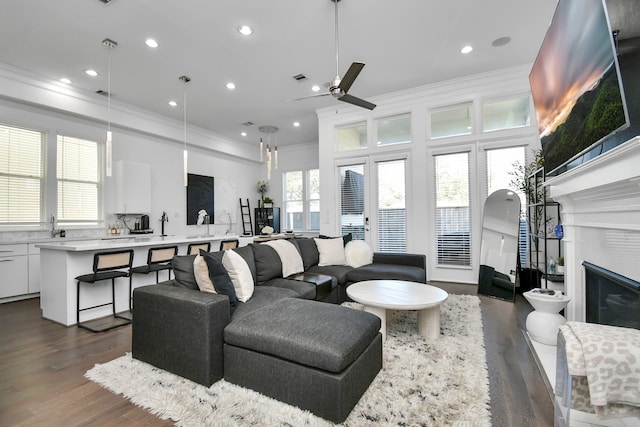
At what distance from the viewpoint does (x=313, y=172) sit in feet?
26.9

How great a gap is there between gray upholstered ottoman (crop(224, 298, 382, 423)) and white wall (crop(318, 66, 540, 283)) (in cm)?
344

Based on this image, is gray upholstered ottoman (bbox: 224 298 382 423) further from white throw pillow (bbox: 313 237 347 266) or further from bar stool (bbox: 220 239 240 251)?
bar stool (bbox: 220 239 240 251)

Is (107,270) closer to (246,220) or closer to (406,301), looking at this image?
(406,301)

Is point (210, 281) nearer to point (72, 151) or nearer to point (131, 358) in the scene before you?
point (131, 358)

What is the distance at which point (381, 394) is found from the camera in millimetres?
1796

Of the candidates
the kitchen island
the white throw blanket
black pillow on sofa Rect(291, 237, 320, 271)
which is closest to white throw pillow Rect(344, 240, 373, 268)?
black pillow on sofa Rect(291, 237, 320, 271)

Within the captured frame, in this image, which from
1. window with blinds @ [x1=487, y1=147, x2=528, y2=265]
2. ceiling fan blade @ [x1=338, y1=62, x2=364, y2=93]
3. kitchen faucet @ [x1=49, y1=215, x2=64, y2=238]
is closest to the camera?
ceiling fan blade @ [x1=338, y1=62, x2=364, y2=93]

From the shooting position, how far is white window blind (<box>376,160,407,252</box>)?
5352 mm

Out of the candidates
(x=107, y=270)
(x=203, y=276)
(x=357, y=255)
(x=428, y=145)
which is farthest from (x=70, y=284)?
(x=428, y=145)

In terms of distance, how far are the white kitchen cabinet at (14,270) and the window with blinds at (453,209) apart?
6.51 metres

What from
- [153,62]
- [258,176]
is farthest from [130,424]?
[258,176]

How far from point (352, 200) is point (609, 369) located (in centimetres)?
472

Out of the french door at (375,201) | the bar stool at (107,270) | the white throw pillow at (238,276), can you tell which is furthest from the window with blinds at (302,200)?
the white throw pillow at (238,276)

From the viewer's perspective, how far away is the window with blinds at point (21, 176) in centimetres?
437
